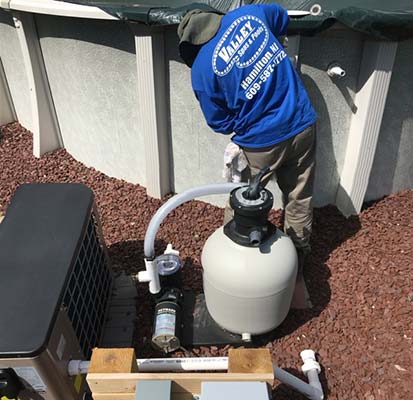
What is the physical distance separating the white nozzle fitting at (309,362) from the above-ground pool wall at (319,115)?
1501 mm

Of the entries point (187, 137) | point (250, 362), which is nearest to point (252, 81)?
point (187, 137)

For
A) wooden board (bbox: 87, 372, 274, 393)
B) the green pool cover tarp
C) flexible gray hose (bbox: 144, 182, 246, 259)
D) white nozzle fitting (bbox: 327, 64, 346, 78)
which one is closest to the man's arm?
flexible gray hose (bbox: 144, 182, 246, 259)

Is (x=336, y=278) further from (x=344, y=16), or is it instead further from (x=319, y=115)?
(x=344, y=16)

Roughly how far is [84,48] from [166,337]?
270 centimetres

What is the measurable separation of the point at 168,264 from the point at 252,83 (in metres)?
1.35

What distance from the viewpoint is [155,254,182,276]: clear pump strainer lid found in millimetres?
2871

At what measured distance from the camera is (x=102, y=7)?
322 cm

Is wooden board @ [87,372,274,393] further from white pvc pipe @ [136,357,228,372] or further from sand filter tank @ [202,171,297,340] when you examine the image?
sand filter tank @ [202,171,297,340]

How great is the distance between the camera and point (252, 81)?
255cm

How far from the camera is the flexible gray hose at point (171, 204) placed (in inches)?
98.7

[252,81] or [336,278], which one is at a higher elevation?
[252,81]

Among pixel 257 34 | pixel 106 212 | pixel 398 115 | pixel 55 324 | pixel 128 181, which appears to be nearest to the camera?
pixel 55 324

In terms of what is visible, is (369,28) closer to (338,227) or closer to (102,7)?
(338,227)

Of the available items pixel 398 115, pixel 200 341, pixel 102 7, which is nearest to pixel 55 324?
pixel 200 341
